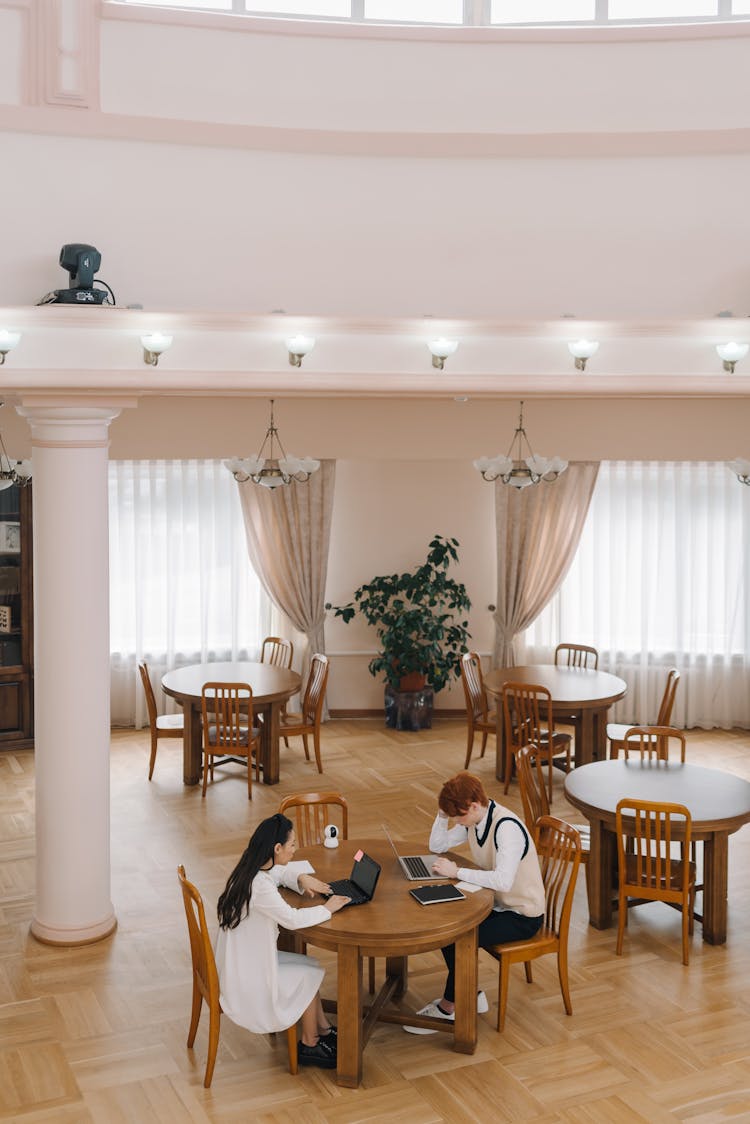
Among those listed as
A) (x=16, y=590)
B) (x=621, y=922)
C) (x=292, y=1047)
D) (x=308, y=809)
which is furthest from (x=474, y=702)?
(x=292, y=1047)

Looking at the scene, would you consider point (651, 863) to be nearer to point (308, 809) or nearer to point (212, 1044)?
point (308, 809)

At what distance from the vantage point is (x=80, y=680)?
607 cm

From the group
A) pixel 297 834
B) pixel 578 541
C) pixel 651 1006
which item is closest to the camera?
pixel 651 1006

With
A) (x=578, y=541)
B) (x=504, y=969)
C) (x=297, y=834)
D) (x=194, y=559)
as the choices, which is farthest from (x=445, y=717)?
(x=504, y=969)

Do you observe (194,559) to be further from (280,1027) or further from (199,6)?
(280,1027)

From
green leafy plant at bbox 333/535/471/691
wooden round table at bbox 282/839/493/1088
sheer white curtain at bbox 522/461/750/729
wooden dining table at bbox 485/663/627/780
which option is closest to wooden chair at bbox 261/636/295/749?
green leafy plant at bbox 333/535/471/691

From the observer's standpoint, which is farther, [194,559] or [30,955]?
[194,559]

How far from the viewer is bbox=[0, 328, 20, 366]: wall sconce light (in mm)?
5426

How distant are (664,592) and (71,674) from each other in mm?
6470

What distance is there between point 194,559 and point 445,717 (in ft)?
9.63

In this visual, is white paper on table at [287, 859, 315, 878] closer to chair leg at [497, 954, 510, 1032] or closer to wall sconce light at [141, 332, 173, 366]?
chair leg at [497, 954, 510, 1032]

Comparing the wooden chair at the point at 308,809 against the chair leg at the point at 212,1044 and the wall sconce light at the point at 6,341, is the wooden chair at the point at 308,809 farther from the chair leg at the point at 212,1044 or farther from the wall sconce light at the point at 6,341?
the wall sconce light at the point at 6,341

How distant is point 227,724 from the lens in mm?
8586

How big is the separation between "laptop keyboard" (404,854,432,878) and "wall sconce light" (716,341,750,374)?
298 cm
